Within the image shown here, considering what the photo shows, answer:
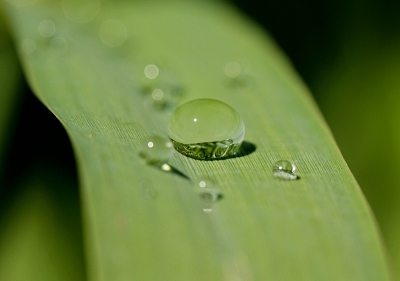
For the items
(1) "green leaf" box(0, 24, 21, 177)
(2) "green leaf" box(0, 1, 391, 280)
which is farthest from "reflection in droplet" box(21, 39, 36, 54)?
(1) "green leaf" box(0, 24, 21, 177)

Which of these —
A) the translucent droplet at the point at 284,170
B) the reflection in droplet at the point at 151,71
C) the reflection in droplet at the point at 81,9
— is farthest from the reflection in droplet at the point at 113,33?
the translucent droplet at the point at 284,170

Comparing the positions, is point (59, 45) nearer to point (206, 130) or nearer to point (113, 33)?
point (113, 33)

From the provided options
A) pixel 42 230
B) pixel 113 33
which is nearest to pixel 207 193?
pixel 42 230

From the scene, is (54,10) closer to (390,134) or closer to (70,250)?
(70,250)

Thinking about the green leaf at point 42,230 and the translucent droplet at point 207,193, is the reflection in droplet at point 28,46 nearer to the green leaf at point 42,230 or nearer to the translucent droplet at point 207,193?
the green leaf at point 42,230

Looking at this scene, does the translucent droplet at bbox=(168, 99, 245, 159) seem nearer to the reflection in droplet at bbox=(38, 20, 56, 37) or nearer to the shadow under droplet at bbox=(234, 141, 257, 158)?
the shadow under droplet at bbox=(234, 141, 257, 158)
